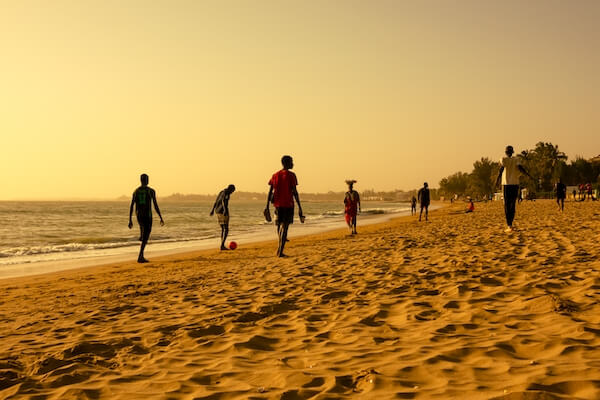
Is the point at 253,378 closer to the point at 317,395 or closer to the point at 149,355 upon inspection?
the point at 317,395

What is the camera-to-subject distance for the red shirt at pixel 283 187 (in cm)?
1033

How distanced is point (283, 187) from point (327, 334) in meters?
6.50

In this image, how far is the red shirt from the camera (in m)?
10.3

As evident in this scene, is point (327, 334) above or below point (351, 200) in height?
below

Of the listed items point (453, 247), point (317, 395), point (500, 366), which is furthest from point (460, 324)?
point (453, 247)

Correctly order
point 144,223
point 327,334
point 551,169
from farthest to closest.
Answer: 1. point 551,169
2. point 144,223
3. point 327,334

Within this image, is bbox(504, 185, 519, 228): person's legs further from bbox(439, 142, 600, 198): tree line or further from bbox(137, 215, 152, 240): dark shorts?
bbox(439, 142, 600, 198): tree line

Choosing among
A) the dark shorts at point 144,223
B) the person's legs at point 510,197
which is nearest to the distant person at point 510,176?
the person's legs at point 510,197

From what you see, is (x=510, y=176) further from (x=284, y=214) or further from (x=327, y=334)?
(x=327, y=334)

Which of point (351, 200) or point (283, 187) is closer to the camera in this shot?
point (283, 187)

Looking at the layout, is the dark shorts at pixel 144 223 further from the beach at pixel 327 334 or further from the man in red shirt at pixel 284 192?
the beach at pixel 327 334

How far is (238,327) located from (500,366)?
8.40ft

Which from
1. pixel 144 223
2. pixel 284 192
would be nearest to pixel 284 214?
pixel 284 192

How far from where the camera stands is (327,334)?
13.4 feet
